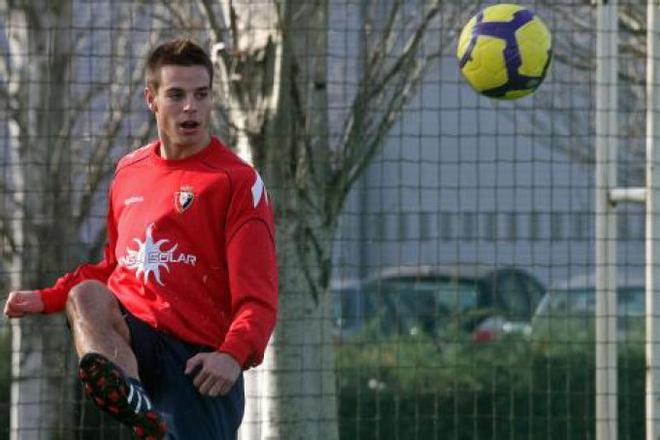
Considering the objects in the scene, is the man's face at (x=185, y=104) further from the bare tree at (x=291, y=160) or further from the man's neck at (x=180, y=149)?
the bare tree at (x=291, y=160)

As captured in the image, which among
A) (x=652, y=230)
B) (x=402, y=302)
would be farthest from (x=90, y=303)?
(x=402, y=302)

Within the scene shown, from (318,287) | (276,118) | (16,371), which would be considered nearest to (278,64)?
(276,118)

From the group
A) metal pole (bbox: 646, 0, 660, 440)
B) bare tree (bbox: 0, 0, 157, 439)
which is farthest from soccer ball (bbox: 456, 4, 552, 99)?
bare tree (bbox: 0, 0, 157, 439)

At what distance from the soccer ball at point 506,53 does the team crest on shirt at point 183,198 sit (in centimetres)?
187

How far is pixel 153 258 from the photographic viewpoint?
5574 mm

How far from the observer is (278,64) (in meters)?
8.77

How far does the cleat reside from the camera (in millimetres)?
4992

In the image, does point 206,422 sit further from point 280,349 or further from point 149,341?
point 280,349

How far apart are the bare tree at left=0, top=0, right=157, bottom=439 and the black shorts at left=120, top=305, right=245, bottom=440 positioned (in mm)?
3514

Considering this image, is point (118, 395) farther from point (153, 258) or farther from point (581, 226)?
point (581, 226)

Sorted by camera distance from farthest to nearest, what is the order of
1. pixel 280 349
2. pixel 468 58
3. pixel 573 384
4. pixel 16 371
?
1. pixel 573 384
2. pixel 16 371
3. pixel 280 349
4. pixel 468 58

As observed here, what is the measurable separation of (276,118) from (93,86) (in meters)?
1.90

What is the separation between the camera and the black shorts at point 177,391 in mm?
5504

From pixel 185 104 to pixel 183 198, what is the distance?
33 centimetres
